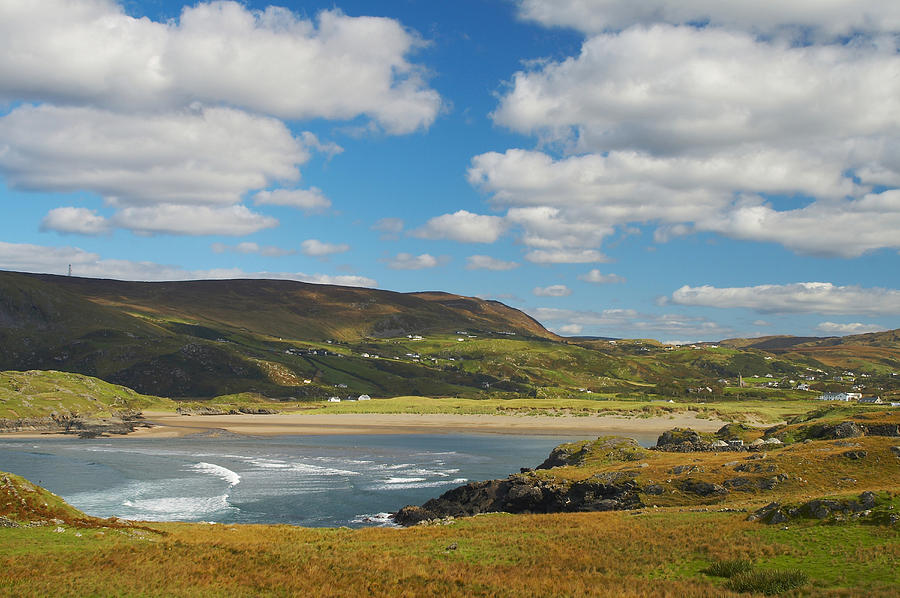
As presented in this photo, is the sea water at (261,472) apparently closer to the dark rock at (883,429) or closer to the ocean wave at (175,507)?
the ocean wave at (175,507)

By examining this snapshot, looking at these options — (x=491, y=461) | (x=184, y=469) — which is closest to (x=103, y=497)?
(x=184, y=469)

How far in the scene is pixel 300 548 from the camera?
A: 3722 cm

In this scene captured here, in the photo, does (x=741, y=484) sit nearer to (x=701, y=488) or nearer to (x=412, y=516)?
(x=701, y=488)

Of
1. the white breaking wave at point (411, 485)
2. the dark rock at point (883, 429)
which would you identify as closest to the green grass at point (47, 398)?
Result: the white breaking wave at point (411, 485)

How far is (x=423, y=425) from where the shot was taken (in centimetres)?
18462

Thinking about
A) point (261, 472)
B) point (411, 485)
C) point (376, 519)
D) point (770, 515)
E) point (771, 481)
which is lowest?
point (261, 472)

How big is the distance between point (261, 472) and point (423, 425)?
297 ft

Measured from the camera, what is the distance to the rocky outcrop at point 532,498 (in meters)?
57.8

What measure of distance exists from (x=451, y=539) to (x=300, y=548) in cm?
967

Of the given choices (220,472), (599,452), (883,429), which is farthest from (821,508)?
(220,472)

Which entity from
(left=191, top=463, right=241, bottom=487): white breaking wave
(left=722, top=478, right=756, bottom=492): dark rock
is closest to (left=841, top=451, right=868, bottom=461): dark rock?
(left=722, top=478, right=756, bottom=492): dark rock

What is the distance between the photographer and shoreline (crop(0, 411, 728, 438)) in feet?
533

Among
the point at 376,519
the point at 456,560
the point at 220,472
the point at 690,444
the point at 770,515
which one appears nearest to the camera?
the point at 456,560

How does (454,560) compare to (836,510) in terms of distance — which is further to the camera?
(836,510)
